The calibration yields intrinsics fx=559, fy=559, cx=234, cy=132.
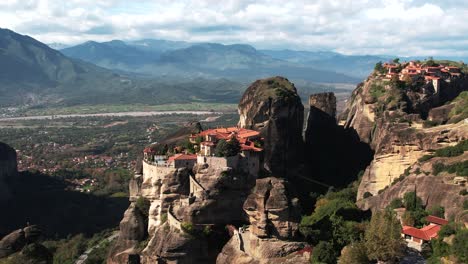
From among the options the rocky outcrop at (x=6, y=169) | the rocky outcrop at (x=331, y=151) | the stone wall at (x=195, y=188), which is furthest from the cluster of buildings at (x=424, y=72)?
the rocky outcrop at (x=6, y=169)

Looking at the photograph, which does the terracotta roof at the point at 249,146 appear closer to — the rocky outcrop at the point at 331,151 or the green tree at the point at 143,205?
the green tree at the point at 143,205

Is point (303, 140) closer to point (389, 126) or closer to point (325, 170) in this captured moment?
point (325, 170)

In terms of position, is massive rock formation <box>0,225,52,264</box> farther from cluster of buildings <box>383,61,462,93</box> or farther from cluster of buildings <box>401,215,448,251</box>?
cluster of buildings <box>383,61,462,93</box>

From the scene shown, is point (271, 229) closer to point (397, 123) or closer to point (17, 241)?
point (17, 241)

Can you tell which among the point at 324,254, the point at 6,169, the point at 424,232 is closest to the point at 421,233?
the point at 424,232

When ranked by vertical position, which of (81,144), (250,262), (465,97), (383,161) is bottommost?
(81,144)

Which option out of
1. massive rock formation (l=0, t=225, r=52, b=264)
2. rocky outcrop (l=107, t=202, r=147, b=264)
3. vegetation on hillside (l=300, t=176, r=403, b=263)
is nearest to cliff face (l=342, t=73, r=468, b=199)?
vegetation on hillside (l=300, t=176, r=403, b=263)

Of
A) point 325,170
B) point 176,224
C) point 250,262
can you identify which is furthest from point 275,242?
point 325,170
